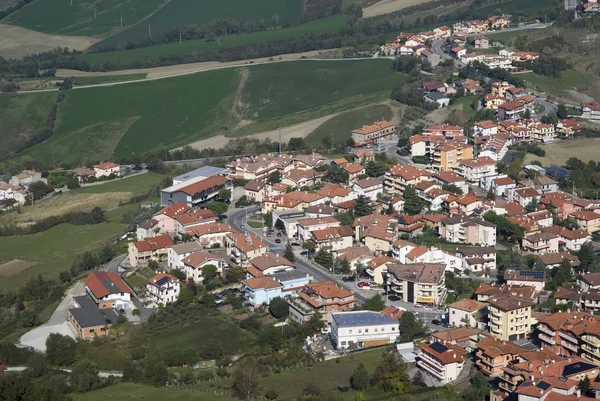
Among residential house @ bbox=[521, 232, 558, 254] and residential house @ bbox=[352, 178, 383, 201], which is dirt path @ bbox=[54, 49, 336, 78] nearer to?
residential house @ bbox=[352, 178, 383, 201]

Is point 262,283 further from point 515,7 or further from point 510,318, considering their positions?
point 515,7

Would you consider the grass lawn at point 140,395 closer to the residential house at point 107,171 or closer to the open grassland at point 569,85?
the residential house at point 107,171

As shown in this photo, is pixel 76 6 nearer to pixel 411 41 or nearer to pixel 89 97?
pixel 89 97

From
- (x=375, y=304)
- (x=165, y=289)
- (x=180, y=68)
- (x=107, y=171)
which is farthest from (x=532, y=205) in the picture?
(x=180, y=68)

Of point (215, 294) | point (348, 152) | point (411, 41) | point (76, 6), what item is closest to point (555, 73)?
point (411, 41)

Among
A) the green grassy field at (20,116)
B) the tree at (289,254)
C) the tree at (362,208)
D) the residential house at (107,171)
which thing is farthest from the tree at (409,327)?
the green grassy field at (20,116)


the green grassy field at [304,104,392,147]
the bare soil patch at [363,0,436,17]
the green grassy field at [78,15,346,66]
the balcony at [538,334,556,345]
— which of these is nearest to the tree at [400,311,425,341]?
the balcony at [538,334,556,345]
